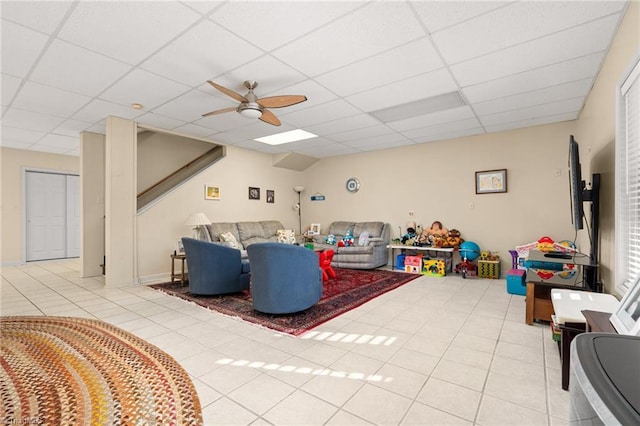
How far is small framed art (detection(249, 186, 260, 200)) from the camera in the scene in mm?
7012

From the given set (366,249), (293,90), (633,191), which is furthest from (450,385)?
(366,249)

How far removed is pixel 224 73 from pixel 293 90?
863 mm

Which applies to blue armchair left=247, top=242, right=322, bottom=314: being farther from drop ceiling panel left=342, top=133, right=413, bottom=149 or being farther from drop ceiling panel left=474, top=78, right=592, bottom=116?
drop ceiling panel left=342, top=133, right=413, bottom=149

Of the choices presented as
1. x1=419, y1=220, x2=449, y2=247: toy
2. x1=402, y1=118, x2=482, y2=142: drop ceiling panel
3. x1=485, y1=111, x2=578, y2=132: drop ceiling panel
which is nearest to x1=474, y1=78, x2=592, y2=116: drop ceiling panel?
x1=402, y1=118, x2=482, y2=142: drop ceiling panel

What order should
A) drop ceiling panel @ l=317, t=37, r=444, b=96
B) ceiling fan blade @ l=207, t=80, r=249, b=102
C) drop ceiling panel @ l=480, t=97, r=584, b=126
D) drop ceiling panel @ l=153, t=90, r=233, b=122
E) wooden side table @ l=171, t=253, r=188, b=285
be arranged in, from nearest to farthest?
1. drop ceiling panel @ l=317, t=37, r=444, b=96
2. ceiling fan blade @ l=207, t=80, r=249, b=102
3. drop ceiling panel @ l=153, t=90, r=233, b=122
4. drop ceiling panel @ l=480, t=97, r=584, b=126
5. wooden side table @ l=171, t=253, r=188, b=285

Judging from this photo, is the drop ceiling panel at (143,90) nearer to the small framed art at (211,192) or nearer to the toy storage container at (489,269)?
the small framed art at (211,192)

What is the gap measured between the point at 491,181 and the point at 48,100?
23.5ft

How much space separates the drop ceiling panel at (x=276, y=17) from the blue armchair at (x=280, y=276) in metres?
1.96

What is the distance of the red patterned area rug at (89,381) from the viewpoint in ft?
5.44

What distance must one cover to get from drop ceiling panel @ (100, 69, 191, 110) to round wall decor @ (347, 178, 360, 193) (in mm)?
4486

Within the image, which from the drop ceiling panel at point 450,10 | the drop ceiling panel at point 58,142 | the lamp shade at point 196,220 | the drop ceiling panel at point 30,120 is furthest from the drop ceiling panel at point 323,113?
the drop ceiling panel at point 58,142

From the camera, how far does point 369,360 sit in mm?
2318

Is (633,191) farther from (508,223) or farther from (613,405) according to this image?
(508,223)

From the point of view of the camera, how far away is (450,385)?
1.97 metres
